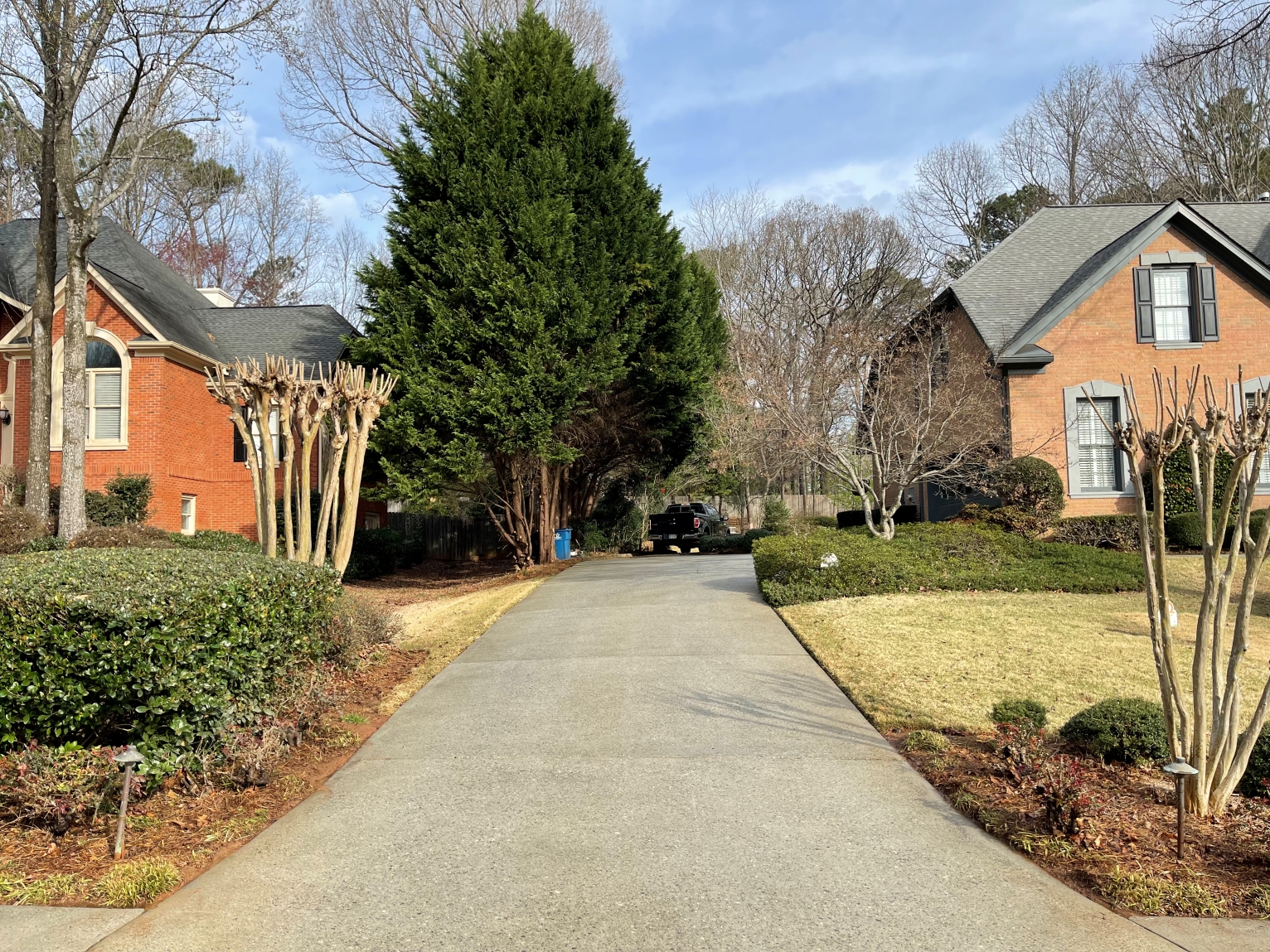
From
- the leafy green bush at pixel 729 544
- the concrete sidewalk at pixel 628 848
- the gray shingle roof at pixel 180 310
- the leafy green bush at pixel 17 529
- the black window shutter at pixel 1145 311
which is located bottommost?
the concrete sidewalk at pixel 628 848

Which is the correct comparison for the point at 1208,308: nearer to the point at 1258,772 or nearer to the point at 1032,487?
the point at 1032,487

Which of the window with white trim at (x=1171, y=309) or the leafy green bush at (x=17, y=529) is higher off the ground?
the window with white trim at (x=1171, y=309)

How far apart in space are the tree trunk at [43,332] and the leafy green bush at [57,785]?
40.7ft

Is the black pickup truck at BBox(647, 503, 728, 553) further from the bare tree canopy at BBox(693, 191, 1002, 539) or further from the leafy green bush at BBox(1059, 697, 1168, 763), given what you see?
the leafy green bush at BBox(1059, 697, 1168, 763)

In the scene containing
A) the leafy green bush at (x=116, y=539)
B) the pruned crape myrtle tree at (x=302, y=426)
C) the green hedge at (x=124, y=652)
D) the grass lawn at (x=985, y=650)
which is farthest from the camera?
the leafy green bush at (x=116, y=539)

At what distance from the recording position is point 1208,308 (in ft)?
64.1

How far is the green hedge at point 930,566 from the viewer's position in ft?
41.8

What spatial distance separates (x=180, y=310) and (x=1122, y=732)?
23105 millimetres

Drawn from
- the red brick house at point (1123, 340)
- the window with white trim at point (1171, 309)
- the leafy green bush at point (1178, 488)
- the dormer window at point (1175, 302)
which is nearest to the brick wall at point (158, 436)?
the red brick house at point (1123, 340)

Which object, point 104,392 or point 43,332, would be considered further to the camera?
point 104,392

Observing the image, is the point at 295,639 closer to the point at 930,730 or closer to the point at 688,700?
the point at 688,700

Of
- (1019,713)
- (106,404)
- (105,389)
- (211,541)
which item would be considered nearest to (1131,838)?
(1019,713)

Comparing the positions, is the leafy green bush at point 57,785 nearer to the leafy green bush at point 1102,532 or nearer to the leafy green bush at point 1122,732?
the leafy green bush at point 1122,732

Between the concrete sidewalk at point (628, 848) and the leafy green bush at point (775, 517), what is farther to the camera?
the leafy green bush at point (775, 517)
